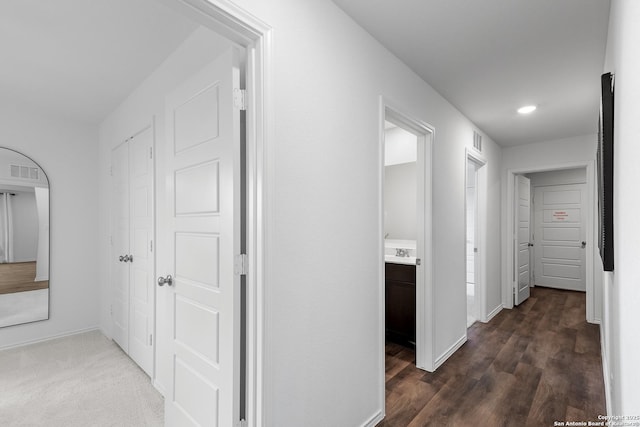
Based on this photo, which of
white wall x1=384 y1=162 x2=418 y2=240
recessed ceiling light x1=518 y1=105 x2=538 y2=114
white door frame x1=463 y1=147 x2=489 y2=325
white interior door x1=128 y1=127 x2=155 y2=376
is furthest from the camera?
white door frame x1=463 y1=147 x2=489 y2=325

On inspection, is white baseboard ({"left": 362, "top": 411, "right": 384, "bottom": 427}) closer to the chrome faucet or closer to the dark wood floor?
the dark wood floor

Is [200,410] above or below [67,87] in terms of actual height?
below

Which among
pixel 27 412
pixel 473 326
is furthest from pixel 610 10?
pixel 27 412

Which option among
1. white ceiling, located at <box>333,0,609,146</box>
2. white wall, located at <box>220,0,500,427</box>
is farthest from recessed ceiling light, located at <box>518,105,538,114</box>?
white wall, located at <box>220,0,500,427</box>

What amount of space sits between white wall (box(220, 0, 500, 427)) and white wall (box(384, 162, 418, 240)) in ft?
5.53

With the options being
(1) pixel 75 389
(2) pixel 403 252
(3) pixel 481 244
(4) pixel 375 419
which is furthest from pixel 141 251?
(3) pixel 481 244

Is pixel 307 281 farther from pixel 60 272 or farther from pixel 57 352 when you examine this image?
pixel 60 272

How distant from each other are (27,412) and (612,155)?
12.6 feet

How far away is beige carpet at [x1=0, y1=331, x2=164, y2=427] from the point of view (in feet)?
6.89

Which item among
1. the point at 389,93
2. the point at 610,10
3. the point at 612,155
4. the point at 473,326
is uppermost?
the point at 610,10

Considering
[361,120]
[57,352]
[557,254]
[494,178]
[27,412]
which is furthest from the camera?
[557,254]

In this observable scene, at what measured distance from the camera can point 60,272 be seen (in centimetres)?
364

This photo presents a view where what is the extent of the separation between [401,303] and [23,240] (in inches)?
163

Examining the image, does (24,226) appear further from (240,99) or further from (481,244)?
(481,244)
